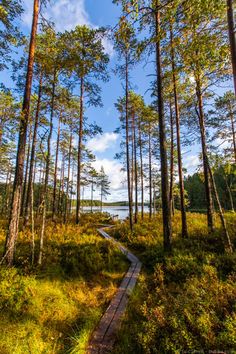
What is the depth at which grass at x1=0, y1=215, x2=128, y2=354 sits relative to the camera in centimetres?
378

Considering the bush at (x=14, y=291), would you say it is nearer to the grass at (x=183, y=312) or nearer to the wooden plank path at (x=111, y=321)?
the wooden plank path at (x=111, y=321)

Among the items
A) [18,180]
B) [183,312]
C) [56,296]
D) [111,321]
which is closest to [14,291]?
[56,296]

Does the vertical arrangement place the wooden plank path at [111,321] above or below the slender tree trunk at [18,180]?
below

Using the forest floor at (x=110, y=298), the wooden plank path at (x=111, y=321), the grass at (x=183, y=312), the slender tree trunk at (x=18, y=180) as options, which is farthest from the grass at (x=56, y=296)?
the grass at (x=183, y=312)

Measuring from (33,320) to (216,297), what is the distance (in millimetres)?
4363

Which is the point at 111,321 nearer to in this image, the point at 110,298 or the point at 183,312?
the point at 110,298

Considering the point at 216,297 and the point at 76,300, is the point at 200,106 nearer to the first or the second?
the point at 216,297

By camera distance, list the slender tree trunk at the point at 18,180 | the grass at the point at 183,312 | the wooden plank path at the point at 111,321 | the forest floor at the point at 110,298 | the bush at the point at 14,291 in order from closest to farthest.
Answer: the grass at the point at 183,312 → the forest floor at the point at 110,298 → the wooden plank path at the point at 111,321 → the bush at the point at 14,291 → the slender tree trunk at the point at 18,180

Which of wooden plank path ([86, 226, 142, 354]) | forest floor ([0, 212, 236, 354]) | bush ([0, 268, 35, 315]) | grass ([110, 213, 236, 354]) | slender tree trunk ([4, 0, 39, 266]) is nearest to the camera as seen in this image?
grass ([110, 213, 236, 354])

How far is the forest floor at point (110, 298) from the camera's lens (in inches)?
134

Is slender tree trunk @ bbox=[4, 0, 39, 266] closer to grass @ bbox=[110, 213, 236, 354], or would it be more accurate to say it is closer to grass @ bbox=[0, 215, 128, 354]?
grass @ bbox=[0, 215, 128, 354]

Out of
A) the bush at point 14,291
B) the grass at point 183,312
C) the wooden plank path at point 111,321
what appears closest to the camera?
the grass at point 183,312

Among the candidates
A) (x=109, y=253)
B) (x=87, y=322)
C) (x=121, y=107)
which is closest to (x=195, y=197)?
(x=121, y=107)

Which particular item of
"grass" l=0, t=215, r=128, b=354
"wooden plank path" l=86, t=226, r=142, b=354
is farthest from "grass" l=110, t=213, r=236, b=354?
"grass" l=0, t=215, r=128, b=354
